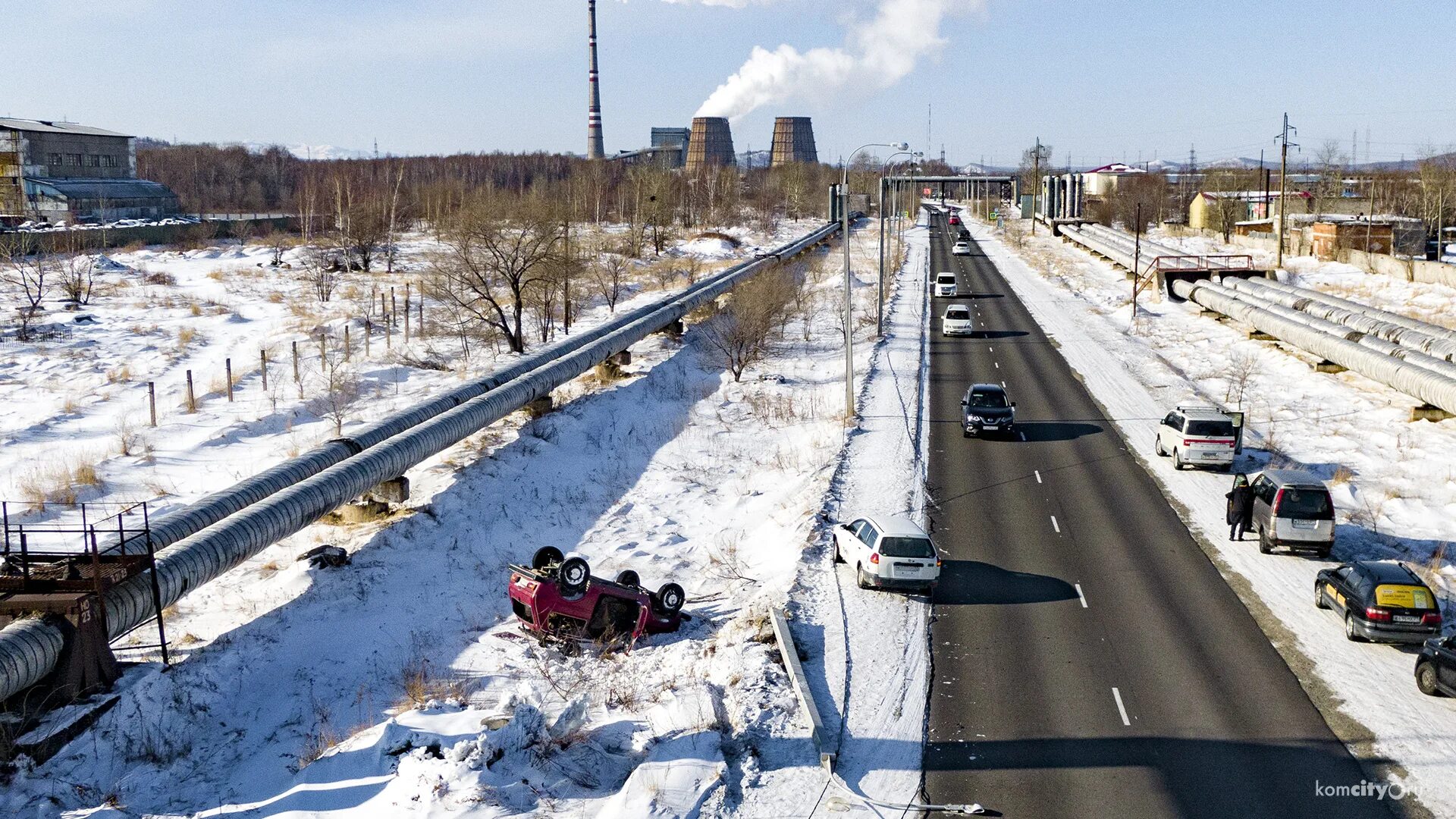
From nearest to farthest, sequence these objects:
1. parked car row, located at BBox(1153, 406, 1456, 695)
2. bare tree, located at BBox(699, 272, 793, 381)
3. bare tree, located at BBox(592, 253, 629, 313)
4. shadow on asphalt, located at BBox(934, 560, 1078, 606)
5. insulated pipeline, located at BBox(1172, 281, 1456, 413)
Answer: parked car row, located at BBox(1153, 406, 1456, 695) < shadow on asphalt, located at BBox(934, 560, 1078, 606) < insulated pipeline, located at BBox(1172, 281, 1456, 413) < bare tree, located at BBox(699, 272, 793, 381) < bare tree, located at BBox(592, 253, 629, 313)

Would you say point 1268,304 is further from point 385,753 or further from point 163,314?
point 163,314

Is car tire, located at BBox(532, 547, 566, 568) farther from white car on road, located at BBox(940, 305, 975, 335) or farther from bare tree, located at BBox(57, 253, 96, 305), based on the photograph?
bare tree, located at BBox(57, 253, 96, 305)

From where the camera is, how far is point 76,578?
16.9 metres

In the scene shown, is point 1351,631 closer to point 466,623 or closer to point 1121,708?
point 1121,708

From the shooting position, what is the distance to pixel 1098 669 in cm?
1797

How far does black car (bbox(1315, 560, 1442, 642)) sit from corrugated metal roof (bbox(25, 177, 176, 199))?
349ft

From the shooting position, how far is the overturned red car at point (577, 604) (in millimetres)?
19109

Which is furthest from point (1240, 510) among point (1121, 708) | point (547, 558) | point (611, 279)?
point (611, 279)

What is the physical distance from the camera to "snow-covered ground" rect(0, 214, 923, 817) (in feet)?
46.3

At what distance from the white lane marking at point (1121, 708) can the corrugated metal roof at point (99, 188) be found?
105067mm

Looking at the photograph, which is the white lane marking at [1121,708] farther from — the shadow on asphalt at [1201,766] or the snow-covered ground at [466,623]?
the snow-covered ground at [466,623]

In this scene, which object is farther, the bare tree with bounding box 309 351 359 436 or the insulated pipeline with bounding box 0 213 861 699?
the bare tree with bounding box 309 351 359 436

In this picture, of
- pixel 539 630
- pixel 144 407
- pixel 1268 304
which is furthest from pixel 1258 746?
pixel 1268 304

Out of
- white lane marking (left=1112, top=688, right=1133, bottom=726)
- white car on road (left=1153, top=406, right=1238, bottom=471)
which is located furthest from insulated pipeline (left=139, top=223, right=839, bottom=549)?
white car on road (left=1153, top=406, right=1238, bottom=471)
